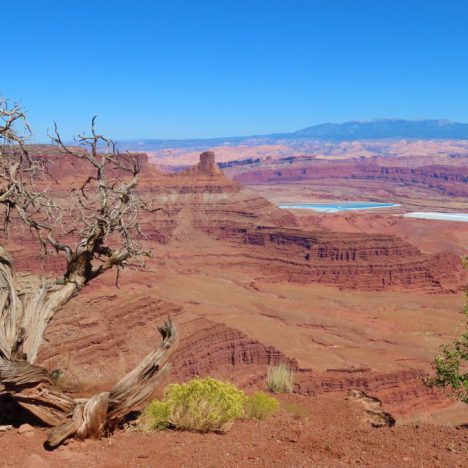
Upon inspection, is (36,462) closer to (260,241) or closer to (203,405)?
(203,405)

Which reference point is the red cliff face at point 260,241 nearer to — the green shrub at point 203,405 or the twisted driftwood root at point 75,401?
the green shrub at point 203,405

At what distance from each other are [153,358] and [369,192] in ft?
574

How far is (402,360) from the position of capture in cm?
3644

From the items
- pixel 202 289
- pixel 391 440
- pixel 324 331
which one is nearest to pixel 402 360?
pixel 324 331

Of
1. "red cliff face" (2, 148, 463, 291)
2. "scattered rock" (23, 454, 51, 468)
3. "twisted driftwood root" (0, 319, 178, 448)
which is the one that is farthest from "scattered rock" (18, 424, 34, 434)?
Result: "red cliff face" (2, 148, 463, 291)

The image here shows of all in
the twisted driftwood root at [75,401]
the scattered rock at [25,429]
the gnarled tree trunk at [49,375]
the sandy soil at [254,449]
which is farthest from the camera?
the scattered rock at [25,429]

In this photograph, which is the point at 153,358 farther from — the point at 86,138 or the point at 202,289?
the point at 202,289

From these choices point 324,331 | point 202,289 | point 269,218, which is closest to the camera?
point 324,331

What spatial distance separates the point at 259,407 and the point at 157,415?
11.5 feet

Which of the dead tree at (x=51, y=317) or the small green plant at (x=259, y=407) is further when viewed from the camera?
the small green plant at (x=259, y=407)

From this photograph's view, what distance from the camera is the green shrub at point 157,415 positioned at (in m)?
9.93

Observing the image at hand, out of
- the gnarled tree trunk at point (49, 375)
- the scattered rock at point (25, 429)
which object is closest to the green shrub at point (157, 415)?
the gnarled tree trunk at point (49, 375)

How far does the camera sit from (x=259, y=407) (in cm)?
1298

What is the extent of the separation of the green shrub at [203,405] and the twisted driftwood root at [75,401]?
1122 mm
